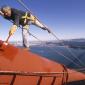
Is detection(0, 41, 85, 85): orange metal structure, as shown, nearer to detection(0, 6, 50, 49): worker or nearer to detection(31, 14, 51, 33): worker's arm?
detection(0, 6, 50, 49): worker

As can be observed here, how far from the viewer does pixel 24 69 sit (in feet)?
26.1

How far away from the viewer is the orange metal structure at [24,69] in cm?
754

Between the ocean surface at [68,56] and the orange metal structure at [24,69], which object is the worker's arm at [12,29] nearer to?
the orange metal structure at [24,69]

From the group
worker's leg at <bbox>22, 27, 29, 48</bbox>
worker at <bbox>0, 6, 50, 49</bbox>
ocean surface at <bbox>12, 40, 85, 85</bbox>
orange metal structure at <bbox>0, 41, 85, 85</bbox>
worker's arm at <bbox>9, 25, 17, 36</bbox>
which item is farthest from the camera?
ocean surface at <bbox>12, 40, 85, 85</bbox>

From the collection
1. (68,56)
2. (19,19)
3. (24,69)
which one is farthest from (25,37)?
(68,56)

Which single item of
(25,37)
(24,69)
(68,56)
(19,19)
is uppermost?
(19,19)

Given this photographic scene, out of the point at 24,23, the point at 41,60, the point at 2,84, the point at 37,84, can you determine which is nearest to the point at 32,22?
the point at 24,23

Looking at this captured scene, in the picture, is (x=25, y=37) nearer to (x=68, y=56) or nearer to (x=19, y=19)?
(x=19, y=19)

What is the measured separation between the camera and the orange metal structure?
7.54 m

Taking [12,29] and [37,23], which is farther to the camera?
[37,23]

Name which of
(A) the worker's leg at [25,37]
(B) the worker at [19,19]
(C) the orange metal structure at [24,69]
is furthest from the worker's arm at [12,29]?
(A) the worker's leg at [25,37]

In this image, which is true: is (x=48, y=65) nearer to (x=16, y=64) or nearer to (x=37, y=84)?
(x=37, y=84)

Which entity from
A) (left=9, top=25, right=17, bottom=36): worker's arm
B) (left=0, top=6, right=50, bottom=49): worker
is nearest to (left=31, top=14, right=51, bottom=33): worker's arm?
(left=0, top=6, right=50, bottom=49): worker

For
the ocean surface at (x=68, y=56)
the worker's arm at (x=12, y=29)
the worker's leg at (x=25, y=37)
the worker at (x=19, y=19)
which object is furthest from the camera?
the ocean surface at (x=68, y=56)
